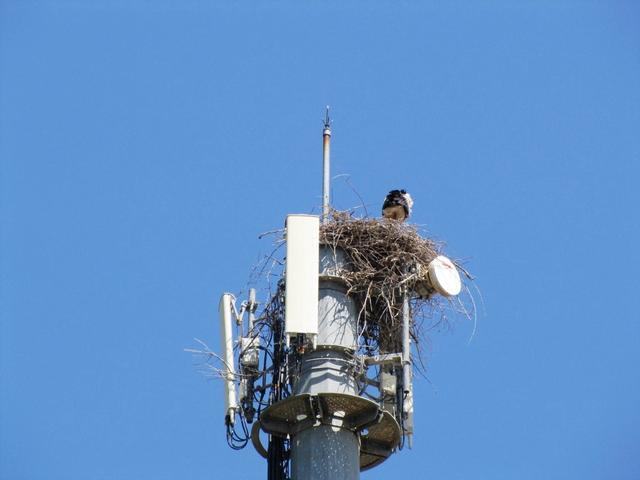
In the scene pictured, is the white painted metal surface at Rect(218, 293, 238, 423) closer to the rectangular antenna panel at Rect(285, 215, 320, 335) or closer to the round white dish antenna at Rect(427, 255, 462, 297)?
the rectangular antenna panel at Rect(285, 215, 320, 335)

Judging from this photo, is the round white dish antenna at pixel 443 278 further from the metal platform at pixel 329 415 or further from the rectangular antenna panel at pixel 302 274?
the metal platform at pixel 329 415

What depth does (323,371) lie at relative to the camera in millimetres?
15094

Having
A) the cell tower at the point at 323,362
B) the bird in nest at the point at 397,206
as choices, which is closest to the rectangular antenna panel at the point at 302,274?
the cell tower at the point at 323,362

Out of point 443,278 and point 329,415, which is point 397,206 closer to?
point 443,278

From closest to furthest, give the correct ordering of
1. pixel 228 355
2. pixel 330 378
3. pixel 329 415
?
pixel 329 415 < pixel 330 378 < pixel 228 355

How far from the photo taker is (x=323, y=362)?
597 inches

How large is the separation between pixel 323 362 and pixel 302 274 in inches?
38.4

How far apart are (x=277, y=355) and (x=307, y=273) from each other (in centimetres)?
122

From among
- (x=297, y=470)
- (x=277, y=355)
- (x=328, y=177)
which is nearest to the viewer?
(x=297, y=470)

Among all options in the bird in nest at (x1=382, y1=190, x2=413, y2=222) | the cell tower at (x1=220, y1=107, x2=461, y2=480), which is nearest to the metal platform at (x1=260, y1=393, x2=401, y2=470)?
the cell tower at (x1=220, y1=107, x2=461, y2=480)

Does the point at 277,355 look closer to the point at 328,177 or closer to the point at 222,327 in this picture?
the point at 222,327

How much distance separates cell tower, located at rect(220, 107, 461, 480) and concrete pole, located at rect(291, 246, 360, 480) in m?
0.01

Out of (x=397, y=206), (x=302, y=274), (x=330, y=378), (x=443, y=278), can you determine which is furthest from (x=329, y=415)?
(x=397, y=206)

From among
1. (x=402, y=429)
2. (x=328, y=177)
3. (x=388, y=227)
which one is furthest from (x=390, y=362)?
(x=328, y=177)
